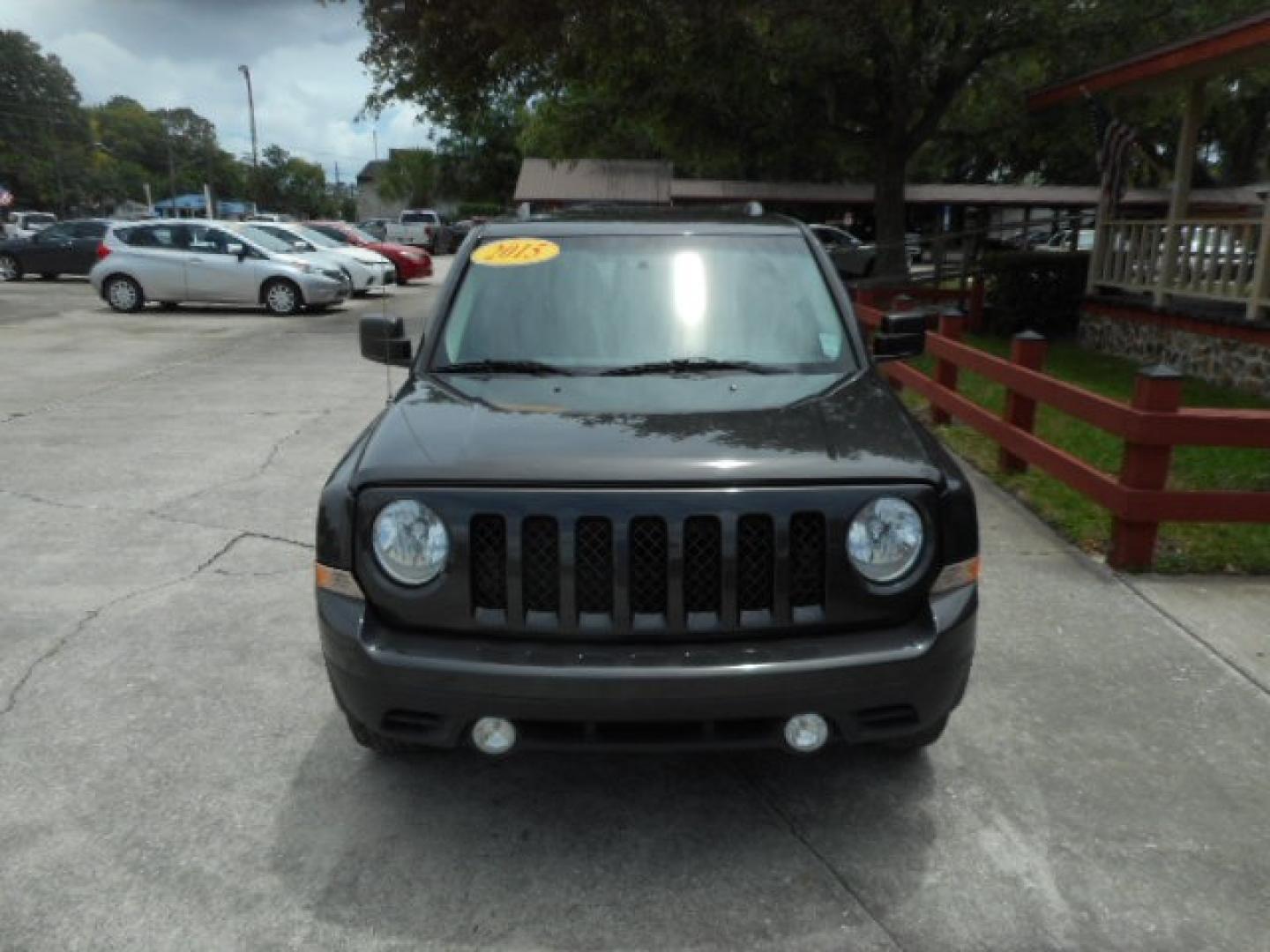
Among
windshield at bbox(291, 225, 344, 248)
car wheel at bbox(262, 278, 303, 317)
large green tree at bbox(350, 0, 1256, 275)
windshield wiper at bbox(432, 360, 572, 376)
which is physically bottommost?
car wheel at bbox(262, 278, 303, 317)

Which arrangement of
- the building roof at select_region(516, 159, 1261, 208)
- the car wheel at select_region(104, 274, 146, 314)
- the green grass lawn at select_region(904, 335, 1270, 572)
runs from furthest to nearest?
the building roof at select_region(516, 159, 1261, 208), the car wheel at select_region(104, 274, 146, 314), the green grass lawn at select_region(904, 335, 1270, 572)

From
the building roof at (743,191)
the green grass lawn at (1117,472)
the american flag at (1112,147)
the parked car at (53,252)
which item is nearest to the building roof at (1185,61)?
→ the american flag at (1112,147)

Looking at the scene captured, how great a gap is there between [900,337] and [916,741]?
5.90ft

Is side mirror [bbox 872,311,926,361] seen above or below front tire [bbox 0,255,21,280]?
above

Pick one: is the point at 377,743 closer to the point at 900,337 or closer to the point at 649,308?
the point at 649,308

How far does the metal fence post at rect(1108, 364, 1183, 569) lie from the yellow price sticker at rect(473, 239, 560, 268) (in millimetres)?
2863

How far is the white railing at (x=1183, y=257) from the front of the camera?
409 inches

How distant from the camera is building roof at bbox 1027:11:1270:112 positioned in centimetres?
949

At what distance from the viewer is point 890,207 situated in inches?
773

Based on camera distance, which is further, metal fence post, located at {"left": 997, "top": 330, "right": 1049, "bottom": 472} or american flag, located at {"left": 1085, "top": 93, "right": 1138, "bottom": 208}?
american flag, located at {"left": 1085, "top": 93, "right": 1138, "bottom": 208}

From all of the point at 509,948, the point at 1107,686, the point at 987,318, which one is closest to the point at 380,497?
the point at 509,948

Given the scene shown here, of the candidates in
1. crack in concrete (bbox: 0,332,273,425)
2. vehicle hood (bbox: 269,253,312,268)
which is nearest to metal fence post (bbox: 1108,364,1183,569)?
crack in concrete (bbox: 0,332,273,425)

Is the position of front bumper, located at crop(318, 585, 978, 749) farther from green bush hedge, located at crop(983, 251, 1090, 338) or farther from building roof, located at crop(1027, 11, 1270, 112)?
green bush hedge, located at crop(983, 251, 1090, 338)

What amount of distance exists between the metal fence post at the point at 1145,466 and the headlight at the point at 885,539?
2.67m
